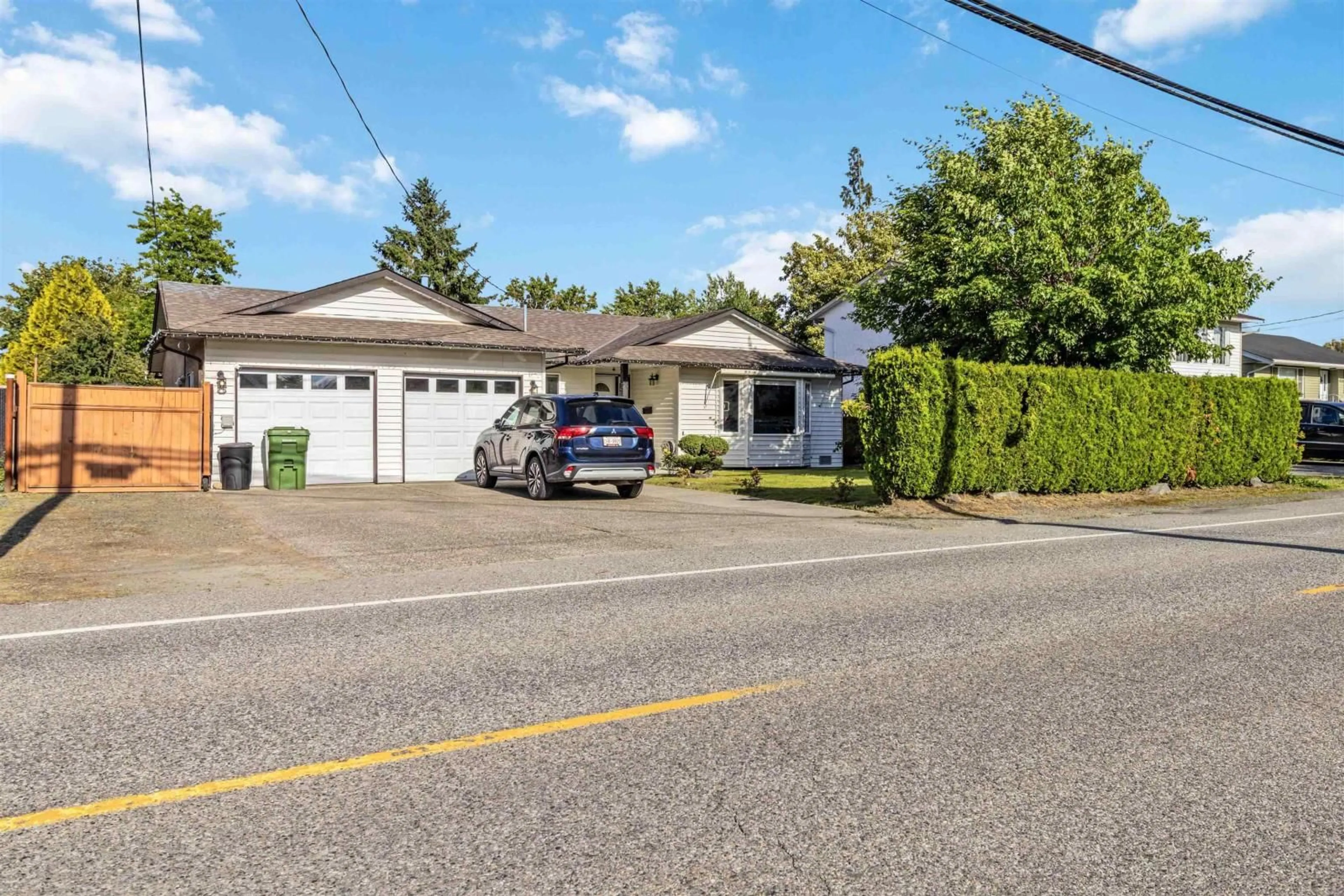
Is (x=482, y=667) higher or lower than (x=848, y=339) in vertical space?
lower

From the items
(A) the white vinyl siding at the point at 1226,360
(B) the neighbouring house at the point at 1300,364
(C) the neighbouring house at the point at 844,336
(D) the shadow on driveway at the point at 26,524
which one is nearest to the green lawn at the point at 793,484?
(D) the shadow on driveway at the point at 26,524

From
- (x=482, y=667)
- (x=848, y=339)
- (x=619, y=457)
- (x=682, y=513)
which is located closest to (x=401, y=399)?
(x=619, y=457)

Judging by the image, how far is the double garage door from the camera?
18828 millimetres

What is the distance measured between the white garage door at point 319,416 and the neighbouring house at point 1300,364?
3988cm

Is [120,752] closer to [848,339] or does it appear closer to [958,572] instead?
[958,572]

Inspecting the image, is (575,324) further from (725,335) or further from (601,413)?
(601,413)

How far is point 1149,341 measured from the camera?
60.1 ft

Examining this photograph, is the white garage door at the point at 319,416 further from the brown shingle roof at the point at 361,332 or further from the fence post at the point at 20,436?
the fence post at the point at 20,436

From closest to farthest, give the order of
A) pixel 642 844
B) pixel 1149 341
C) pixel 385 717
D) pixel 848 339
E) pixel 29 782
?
pixel 642 844, pixel 29 782, pixel 385 717, pixel 1149 341, pixel 848 339

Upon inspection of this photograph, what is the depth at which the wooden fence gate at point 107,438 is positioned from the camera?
16469mm

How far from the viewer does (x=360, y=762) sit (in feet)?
12.5

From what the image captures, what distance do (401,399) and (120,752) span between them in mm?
16822

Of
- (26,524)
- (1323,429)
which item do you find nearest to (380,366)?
(26,524)

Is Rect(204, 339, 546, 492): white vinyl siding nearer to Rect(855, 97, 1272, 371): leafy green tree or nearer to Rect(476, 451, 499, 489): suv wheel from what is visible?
Rect(476, 451, 499, 489): suv wheel
